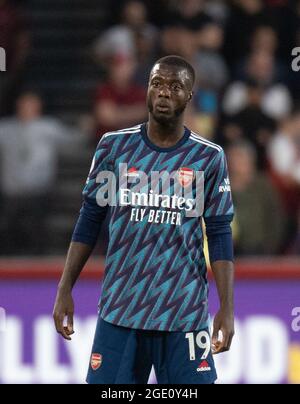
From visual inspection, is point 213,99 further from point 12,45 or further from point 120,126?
point 12,45

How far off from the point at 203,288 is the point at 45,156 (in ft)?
16.7

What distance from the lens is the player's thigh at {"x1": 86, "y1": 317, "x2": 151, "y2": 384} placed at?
5484 millimetres

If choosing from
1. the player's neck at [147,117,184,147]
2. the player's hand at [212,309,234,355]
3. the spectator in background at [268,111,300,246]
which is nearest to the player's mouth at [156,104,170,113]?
the player's neck at [147,117,184,147]

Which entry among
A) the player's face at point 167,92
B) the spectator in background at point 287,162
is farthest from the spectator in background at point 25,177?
the player's face at point 167,92

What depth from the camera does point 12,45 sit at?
12.0 meters

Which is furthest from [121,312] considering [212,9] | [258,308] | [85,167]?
[212,9]

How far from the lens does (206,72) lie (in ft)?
36.5

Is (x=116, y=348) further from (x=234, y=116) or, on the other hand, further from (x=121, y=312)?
(x=234, y=116)

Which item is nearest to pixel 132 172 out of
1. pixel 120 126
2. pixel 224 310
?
pixel 224 310

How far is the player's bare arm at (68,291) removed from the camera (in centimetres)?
545
